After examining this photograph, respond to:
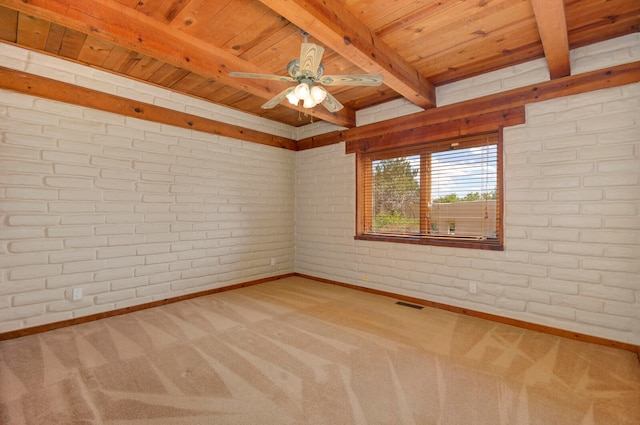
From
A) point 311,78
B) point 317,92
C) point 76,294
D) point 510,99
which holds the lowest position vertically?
point 76,294

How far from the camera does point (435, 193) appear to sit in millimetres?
3674

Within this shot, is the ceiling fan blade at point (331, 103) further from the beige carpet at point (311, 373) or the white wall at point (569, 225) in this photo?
the beige carpet at point (311, 373)

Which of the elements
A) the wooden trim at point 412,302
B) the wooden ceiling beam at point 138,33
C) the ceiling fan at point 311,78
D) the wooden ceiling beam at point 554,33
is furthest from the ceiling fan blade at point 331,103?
the wooden trim at point 412,302

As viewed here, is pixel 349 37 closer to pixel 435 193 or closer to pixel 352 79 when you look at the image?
pixel 352 79

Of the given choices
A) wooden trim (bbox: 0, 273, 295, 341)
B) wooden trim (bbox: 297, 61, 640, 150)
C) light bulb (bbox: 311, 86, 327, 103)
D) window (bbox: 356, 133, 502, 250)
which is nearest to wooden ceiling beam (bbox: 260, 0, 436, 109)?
light bulb (bbox: 311, 86, 327, 103)

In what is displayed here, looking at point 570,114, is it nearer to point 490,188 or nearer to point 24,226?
point 490,188

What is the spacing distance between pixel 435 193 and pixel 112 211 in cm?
371

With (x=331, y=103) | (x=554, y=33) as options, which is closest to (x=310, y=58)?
(x=331, y=103)

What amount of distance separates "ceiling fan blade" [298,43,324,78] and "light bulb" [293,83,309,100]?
8 centimetres

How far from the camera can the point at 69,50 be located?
110 inches

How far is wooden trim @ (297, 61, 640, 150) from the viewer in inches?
100

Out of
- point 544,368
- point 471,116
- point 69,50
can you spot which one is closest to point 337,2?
point 471,116

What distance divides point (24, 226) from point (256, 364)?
251cm

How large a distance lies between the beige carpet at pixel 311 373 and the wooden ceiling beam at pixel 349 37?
7.83ft
